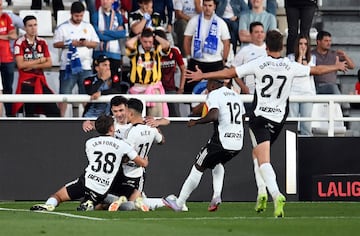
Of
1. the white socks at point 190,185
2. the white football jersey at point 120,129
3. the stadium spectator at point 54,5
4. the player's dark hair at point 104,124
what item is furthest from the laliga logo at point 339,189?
the stadium spectator at point 54,5

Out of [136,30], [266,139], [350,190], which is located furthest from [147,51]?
[266,139]

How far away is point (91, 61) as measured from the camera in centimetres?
2098

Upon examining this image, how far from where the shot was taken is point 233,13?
2253 cm

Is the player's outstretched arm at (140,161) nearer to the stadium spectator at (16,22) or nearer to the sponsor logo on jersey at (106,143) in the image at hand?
the sponsor logo on jersey at (106,143)

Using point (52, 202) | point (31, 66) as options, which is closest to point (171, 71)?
point (31, 66)

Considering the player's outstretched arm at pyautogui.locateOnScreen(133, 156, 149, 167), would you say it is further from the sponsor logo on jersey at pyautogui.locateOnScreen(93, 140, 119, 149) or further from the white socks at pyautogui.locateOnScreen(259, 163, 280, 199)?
the white socks at pyautogui.locateOnScreen(259, 163, 280, 199)

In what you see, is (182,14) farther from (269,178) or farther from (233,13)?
(269,178)

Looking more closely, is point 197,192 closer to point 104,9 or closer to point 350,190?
point 350,190

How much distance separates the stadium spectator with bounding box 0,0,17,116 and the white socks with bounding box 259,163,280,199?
662cm

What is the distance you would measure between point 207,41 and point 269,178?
6.49 metres

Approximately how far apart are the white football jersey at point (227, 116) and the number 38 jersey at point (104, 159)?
113 cm

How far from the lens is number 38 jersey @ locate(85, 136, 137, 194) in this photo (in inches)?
623

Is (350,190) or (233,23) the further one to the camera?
(233,23)

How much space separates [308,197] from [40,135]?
4177mm
